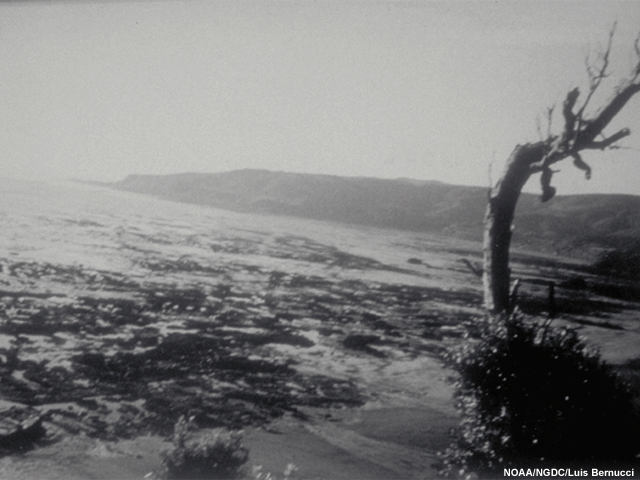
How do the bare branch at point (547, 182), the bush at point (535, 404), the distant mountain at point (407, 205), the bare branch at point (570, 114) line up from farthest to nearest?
the distant mountain at point (407, 205)
the bare branch at point (547, 182)
the bare branch at point (570, 114)
the bush at point (535, 404)

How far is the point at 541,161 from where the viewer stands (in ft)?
20.3

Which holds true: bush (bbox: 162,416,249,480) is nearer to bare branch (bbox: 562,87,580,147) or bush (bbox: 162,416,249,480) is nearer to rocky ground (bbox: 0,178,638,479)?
rocky ground (bbox: 0,178,638,479)

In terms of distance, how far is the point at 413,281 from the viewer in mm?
25281

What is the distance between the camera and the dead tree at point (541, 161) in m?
5.64

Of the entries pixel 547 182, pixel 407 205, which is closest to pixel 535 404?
pixel 547 182

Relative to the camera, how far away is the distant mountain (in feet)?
196

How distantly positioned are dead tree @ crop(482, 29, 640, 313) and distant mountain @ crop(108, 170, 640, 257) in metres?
55.4

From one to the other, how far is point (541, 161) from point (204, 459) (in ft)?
21.6

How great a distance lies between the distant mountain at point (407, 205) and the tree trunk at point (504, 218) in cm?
5535

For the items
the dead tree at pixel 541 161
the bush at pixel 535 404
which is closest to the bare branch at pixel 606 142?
the dead tree at pixel 541 161

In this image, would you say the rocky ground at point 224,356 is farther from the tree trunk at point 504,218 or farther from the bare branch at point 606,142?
the bare branch at point 606,142

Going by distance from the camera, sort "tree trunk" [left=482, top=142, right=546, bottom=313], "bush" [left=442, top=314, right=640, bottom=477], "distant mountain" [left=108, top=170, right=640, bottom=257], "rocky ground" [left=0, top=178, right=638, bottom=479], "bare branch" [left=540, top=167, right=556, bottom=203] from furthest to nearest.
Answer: "distant mountain" [left=108, top=170, right=640, bottom=257], "rocky ground" [left=0, top=178, right=638, bottom=479], "tree trunk" [left=482, top=142, right=546, bottom=313], "bare branch" [left=540, top=167, right=556, bottom=203], "bush" [left=442, top=314, right=640, bottom=477]

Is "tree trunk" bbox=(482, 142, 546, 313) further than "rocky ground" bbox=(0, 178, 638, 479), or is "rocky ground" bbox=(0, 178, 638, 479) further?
"rocky ground" bbox=(0, 178, 638, 479)

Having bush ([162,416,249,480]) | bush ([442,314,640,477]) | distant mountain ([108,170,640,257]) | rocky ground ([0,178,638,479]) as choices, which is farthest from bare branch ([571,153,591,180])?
distant mountain ([108,170,640,257])
